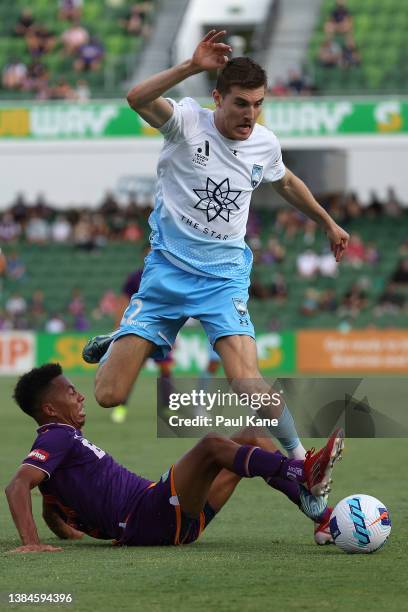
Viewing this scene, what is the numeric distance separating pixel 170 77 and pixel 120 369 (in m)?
1.68

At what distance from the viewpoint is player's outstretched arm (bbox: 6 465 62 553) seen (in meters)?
6.17

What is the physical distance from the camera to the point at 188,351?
1003 inches

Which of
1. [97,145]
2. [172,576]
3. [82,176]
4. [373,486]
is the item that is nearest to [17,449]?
[373,486]

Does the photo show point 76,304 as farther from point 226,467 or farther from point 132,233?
point 226,467

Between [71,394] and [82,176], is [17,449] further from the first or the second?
[82,176]

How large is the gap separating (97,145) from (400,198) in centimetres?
852

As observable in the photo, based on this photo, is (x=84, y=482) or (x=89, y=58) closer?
(x=84, y=482)

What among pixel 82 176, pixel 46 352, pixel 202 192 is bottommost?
pixel 46 352

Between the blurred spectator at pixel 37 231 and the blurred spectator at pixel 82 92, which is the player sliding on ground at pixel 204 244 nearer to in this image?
the blurred spectator at pixel 82 92

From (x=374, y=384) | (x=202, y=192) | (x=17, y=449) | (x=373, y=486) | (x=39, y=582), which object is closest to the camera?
(x=39, y=582)

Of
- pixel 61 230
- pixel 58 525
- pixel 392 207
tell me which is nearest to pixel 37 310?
pixel 61 230

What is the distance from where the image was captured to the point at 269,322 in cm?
2648

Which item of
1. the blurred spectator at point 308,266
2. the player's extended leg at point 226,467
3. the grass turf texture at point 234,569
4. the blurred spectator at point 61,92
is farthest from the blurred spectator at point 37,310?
the player's extended leg at point 226,467

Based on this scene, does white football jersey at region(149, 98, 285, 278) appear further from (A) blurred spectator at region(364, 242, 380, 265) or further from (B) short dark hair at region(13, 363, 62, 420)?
(A) blurred spectator at region(364, 242, 380, 265)
